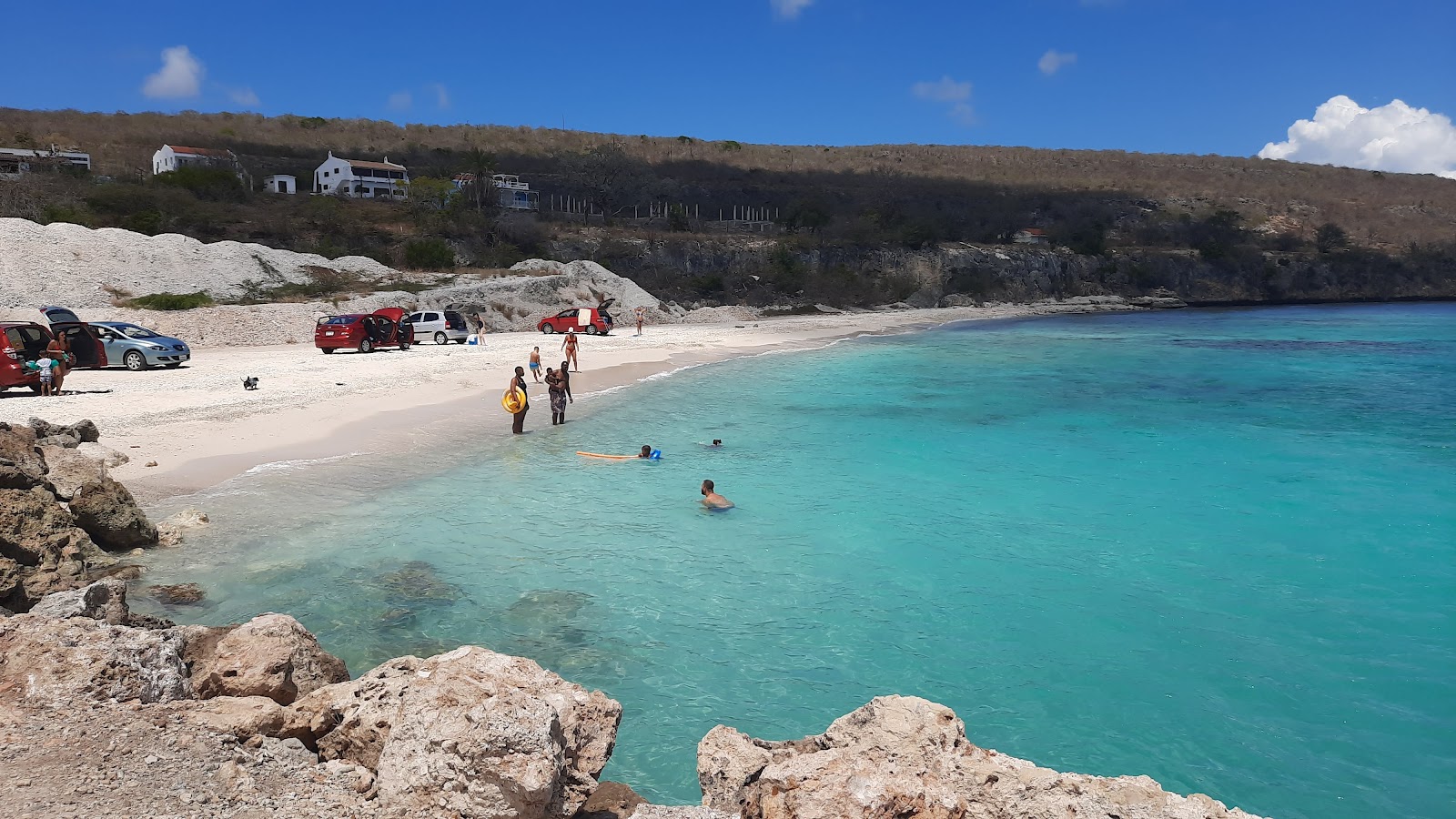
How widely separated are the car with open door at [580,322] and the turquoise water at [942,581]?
715 inches

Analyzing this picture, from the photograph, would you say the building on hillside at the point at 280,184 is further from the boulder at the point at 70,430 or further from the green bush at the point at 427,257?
the boulder at the point at 70,430

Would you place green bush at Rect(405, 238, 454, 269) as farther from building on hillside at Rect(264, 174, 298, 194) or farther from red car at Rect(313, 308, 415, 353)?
building on hillside at Rect(264, 174, 298, 194)

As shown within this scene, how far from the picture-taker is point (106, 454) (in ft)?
45.4

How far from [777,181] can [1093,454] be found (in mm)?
83672

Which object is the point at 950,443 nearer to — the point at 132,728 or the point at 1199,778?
the point at 1199,778

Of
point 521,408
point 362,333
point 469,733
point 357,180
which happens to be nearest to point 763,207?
point 357,180

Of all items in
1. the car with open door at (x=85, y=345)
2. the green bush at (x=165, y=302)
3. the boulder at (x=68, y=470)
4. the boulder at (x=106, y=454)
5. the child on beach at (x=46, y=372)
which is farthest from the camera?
the green bush at (x=165, y=302)

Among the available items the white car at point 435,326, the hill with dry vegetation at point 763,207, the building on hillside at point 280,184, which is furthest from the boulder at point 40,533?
the building on hillside at point 280,184

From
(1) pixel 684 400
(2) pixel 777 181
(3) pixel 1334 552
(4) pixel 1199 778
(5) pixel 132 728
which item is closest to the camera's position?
(5) pixel 132 728

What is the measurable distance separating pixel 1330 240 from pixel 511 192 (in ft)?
279

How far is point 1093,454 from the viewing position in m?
19.5

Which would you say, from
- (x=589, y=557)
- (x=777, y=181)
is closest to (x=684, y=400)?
(x=589, y=557)

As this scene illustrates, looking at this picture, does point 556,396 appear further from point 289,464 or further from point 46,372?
point 46,372

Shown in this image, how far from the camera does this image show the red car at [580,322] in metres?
39.8
